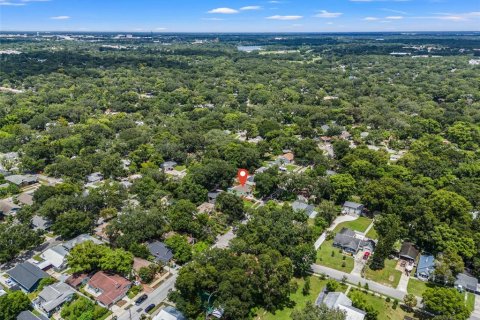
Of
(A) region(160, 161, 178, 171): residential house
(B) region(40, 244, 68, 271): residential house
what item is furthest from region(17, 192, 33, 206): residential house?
(A) region(160, 161, 178, 171): residential house

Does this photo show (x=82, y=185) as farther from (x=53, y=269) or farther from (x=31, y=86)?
(x=31, y=86)

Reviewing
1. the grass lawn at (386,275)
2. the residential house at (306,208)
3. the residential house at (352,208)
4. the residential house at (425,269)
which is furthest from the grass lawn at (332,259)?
the residential house at (352,208)

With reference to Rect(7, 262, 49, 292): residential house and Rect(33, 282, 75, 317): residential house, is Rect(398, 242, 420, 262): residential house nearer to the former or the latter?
Rect(33, 282, 75, 317): residential house

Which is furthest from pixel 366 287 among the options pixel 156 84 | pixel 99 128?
pixel 156 84

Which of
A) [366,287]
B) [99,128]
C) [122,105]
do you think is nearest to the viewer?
[366,287]

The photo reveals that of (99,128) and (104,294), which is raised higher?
(99,128)

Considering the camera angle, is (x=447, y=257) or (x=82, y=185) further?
(x=82, y=185)

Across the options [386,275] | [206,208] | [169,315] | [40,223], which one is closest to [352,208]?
[386,275]
